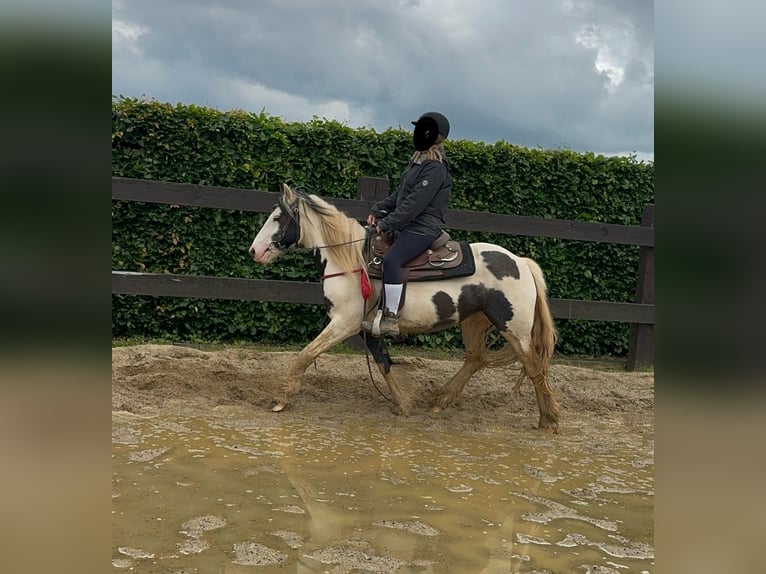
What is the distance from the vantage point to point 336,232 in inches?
188

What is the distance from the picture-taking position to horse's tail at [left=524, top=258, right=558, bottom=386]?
467 centimetres

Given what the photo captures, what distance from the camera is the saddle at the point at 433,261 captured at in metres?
4.57

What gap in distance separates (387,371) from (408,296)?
66cm

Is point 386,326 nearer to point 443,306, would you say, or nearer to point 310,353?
point 443,306

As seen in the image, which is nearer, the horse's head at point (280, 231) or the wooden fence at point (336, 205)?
the horse's head at point (280, 231)

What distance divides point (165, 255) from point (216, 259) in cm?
54

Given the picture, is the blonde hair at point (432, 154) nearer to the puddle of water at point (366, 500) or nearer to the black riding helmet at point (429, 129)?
the black riding helmet at point (429, 129)

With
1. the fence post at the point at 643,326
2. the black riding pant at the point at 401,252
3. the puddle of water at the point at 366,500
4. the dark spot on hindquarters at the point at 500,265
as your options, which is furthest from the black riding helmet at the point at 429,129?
the fence post at the point at 643,326

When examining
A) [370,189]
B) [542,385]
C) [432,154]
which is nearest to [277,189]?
[370,189]

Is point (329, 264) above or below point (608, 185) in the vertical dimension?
below

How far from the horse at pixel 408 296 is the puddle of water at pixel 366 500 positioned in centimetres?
53
